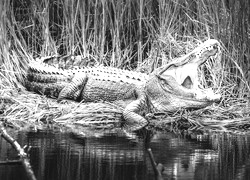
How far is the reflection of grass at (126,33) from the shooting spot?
9.76m

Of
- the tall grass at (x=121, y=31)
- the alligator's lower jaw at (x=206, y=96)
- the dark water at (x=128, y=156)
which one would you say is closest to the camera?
the dark water at (x=128, y=156)

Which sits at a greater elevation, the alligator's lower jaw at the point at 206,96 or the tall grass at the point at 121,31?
the tall grass at the point at 121,31

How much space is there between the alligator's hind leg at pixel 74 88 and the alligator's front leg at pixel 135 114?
0.99 meters

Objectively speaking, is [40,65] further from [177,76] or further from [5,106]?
[177,76]

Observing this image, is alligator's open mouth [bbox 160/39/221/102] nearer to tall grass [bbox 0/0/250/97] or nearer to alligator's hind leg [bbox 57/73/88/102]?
tall grass [bbox 0/0/250/97]

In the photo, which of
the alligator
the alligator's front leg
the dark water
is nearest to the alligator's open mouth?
the alligator

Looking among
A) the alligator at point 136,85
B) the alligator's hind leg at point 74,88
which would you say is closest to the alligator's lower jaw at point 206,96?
the alligator at point 136,85

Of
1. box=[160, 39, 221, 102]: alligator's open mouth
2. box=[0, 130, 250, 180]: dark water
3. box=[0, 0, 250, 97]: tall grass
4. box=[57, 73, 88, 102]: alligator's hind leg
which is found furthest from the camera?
box=[0, 0, 250, 97]: tall grass

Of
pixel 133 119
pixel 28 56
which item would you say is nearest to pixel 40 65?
pixel 28 56

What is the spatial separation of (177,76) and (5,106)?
2.28 meters

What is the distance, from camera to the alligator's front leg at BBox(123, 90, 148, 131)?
8547 millimetres

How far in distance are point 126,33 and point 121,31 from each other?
0.51 feet

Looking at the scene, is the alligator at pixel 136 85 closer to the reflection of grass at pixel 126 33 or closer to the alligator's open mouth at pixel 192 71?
the alligator's open mouth at pixel 192 71

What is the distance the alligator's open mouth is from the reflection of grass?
57 centimetres
